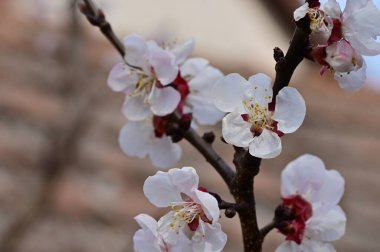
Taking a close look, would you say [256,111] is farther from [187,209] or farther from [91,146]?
[91,146]

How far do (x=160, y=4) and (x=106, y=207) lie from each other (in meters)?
2.40

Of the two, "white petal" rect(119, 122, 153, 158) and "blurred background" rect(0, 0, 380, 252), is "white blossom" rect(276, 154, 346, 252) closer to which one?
"white petal" rect(119, 122, 153, 158)

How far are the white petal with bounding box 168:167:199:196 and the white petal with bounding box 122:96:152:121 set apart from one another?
140 millimetres

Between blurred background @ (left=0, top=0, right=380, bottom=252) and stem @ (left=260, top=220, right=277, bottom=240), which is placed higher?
stem @ (left=260, top=220, right=277, bottom=240)

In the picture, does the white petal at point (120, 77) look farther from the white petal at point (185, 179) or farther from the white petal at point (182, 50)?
the white petal at point (185, 179)

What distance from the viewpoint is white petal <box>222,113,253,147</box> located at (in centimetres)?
51

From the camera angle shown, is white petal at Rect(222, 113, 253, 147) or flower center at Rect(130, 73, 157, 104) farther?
flower center at Rect(130, 73, 157, 104)

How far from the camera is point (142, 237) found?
54 centimetres

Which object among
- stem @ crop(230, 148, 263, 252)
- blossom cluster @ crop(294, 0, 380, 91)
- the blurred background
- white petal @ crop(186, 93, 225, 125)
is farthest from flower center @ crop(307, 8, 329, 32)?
the blurred background

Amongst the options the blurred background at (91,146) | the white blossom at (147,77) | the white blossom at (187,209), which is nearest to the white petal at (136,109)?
the white blossom at (147,77)

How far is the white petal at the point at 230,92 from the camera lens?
1.74ft

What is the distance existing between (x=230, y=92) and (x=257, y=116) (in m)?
0.03

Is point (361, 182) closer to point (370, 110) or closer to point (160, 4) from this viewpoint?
point (370, 110)

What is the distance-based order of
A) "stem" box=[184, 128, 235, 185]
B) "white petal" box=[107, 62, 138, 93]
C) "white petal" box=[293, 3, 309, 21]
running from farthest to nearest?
1. "white petal" box=[107, 62, 138, 93]
2. "stem" box=[184, 128, 235, 185]
3. "white petal" box=[293, 3, 309, 21]
